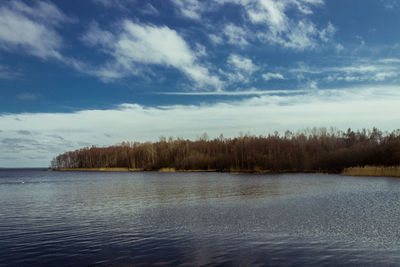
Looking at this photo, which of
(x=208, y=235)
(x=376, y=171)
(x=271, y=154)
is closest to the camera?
(x=208, y=235)

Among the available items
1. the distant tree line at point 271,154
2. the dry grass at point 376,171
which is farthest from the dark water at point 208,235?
the distant tree line at point 271,154

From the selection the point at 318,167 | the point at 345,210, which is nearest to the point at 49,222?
the point at 345,210

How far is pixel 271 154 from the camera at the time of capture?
118562 millimetres

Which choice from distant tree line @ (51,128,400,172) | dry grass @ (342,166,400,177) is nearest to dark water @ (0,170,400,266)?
dry grass @ (342,166,400,177)

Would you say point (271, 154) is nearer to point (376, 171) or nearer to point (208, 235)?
point (376, 171)

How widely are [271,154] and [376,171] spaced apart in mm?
50484

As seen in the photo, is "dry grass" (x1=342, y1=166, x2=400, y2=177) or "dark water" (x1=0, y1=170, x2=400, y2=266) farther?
"dry grass" (x1=342, y1=166, x2=400, y2=177)

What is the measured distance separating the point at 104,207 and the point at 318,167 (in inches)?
3392

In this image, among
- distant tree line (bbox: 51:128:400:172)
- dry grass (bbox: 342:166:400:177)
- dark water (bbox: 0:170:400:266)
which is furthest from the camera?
distant tree line (bbox: 51:128:400:172)

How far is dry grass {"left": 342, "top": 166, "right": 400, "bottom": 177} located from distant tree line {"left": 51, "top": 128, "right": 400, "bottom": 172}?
10462 millimetres

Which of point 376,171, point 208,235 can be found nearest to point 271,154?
point 376,171

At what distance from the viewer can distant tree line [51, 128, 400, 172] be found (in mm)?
89875

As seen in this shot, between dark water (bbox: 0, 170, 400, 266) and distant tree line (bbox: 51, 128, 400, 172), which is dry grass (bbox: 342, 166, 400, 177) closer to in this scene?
distant tree line (bbox: 51, 128, 400, 172)

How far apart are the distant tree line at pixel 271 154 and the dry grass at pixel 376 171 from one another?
10.5 m
